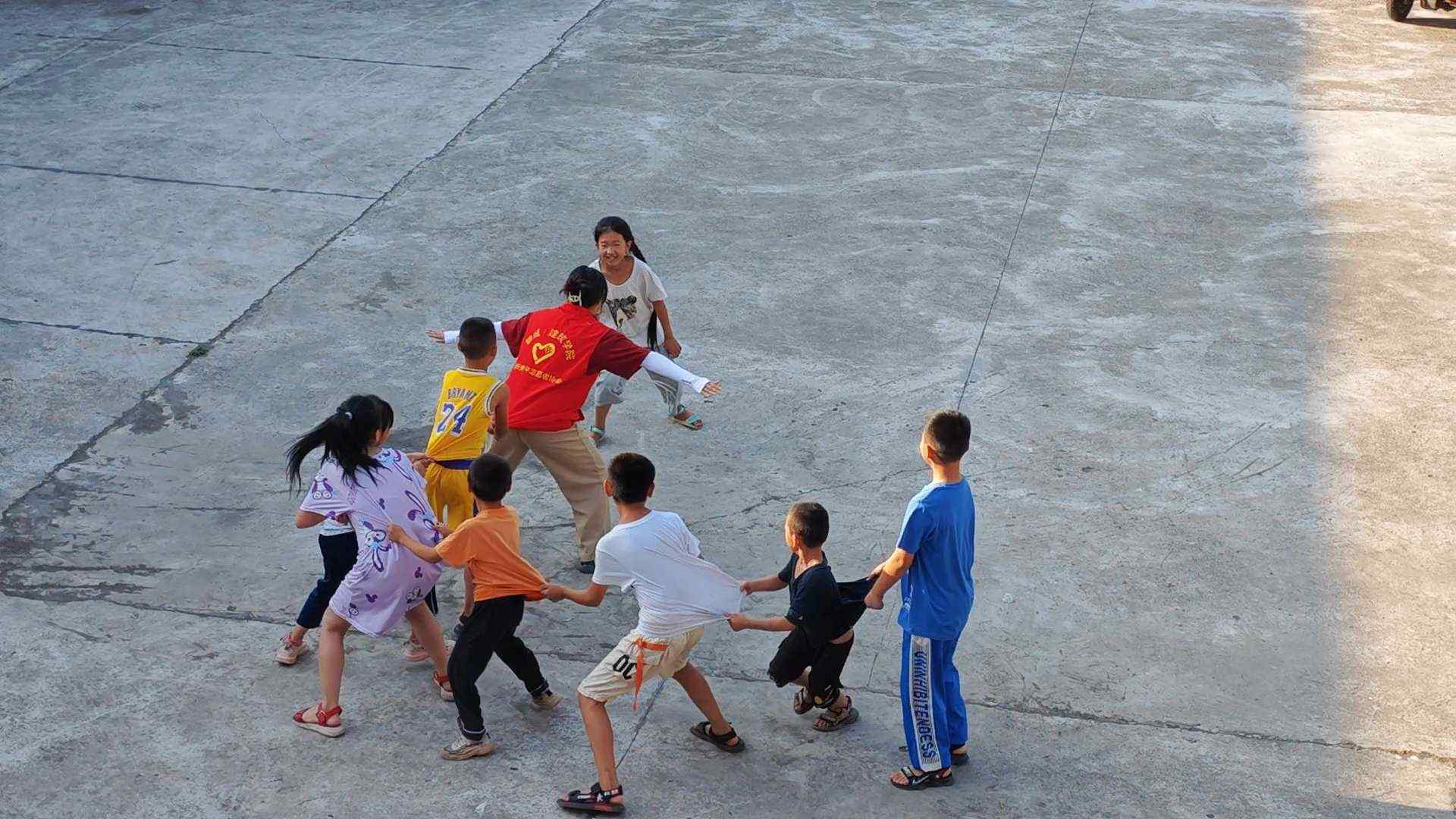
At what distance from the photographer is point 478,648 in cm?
508

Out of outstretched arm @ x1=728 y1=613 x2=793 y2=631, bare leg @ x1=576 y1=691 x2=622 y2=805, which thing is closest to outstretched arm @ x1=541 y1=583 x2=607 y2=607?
bare leg @ x1=576 y1=691 x2=622 y2=805

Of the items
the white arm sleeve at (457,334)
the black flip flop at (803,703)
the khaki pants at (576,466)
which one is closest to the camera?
the black flip flop at (803,703)

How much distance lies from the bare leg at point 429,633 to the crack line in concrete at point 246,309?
100 inches

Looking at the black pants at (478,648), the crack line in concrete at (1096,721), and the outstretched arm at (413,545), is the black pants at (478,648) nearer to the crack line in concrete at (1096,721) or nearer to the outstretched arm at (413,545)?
the outstretched arm at (413,545)

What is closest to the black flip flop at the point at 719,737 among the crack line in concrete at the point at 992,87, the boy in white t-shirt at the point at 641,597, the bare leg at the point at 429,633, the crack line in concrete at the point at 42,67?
the boy in white t-shirt at the point at 641,597

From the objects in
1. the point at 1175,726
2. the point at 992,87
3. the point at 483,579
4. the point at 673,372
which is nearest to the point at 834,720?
the point at 1175,726

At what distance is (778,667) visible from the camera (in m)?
5.18

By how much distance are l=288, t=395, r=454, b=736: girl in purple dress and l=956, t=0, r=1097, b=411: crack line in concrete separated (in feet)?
11.7

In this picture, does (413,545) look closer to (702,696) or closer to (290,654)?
(290,654)

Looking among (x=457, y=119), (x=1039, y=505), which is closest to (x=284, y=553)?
(x=1039, y=505)

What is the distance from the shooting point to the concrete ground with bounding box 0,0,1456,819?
17.4ft

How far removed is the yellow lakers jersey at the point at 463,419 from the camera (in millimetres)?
5848

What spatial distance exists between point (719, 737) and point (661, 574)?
0.78 m

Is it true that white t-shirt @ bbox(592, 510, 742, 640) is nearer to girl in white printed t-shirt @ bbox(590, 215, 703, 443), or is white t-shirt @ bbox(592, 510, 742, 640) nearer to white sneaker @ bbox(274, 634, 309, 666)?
white sneaker @ bbox(274, 634, 309, 666)
